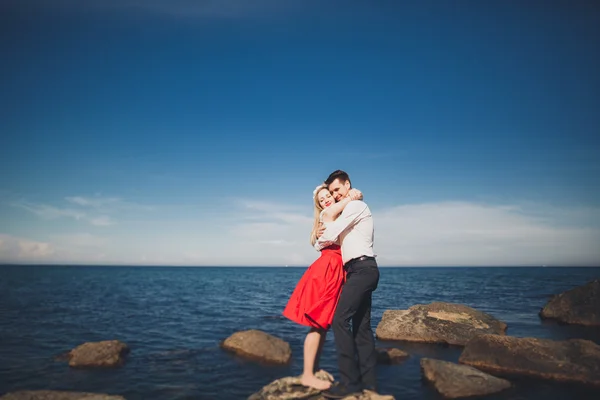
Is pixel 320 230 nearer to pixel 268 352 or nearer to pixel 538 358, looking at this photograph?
pixel 268 352

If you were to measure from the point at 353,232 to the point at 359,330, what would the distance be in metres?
1.51

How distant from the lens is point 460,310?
443 inches

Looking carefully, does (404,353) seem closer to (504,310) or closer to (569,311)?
(569,311)

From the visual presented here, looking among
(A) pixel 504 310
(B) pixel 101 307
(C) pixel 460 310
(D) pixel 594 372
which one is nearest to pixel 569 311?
(A) pixel 504 310

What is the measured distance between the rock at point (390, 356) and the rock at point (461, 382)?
1567 mm

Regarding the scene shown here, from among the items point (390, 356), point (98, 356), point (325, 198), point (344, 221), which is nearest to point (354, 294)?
point (344, 221)

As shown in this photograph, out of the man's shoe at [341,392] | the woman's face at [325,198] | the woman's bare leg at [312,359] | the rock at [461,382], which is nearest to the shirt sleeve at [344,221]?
the woman's face at [325,198]

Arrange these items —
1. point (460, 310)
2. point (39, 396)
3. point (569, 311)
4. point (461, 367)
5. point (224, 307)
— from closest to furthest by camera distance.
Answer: point (39, 396), point (461, 367), point (460, 310), point (569, 311), point (224, 307)

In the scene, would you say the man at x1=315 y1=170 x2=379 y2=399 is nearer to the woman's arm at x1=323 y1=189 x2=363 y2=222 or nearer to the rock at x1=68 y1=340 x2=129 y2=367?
the woman's arm at x1=323 y1=189 x2=363 y2=222

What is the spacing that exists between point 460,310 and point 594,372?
4688 mm

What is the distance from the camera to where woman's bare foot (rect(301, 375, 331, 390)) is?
510cm

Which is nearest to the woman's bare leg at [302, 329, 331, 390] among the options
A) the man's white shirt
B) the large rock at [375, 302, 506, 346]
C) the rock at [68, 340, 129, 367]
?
the man's white shirt

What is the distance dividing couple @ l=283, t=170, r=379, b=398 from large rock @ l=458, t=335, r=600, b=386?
13.7ft

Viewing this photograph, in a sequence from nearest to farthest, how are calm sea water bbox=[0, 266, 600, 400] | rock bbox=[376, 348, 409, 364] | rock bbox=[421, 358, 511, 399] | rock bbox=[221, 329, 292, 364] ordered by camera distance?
rock bbox=[421, 358, 511, 399] → calm sea water bbox=[0, 266, 600, 400] → rock bbox=[376, 348, 409, 364] → rock bbox=[221, 329, 292, 364]
